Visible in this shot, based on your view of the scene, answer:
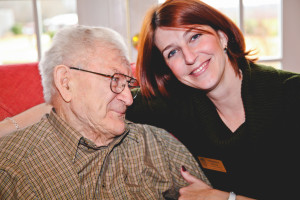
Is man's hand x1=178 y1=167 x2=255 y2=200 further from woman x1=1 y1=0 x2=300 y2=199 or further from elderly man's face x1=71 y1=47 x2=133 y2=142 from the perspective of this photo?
elderly man's face x1=71 y1=47 x2=133 y2=142

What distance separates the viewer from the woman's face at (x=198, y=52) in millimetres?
1444

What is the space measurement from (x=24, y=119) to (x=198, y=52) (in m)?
0.87

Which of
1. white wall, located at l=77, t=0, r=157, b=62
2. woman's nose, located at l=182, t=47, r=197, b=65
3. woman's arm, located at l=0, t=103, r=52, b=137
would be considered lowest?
woman's arm, located at l=0, t=103, r=52, b=137

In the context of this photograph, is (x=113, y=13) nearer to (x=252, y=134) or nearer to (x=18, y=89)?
(x=18, y=89)

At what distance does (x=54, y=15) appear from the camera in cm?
237

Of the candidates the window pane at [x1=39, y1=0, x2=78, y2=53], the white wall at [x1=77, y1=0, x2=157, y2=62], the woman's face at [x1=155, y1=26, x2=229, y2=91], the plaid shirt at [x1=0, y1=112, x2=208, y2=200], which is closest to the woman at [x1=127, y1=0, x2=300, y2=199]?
the woman's face at [x1=155, y1=26, x2=229, y2=91]

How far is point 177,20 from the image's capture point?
1.43 m

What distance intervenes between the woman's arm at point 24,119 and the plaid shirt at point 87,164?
10 centimetres

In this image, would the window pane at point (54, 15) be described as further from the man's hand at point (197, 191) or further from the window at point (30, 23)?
the man's hand at point (197, 191)

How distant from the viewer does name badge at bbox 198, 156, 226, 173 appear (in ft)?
5.23

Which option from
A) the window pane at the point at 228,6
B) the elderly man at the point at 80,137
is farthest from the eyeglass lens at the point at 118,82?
the window pane at the point at 228,6

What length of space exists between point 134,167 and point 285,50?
1.96 m

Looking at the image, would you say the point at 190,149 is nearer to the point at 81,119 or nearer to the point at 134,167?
the point at 134,167

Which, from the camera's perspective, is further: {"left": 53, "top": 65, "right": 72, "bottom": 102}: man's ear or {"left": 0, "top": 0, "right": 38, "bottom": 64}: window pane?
{"left": 0, "top": 0, "right": 38, "bottom": 64}: window pane
